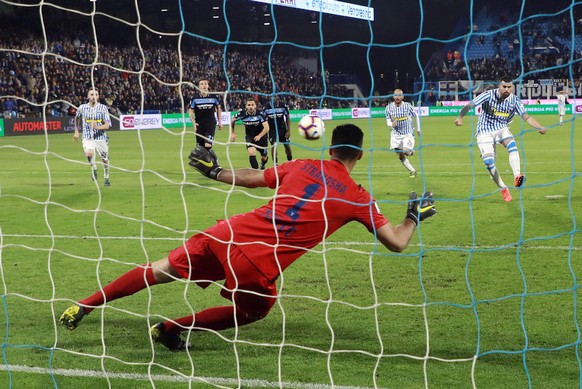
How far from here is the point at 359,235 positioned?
922cm

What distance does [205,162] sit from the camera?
486 centimetres

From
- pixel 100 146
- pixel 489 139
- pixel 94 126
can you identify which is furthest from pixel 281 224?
pixel 100 146

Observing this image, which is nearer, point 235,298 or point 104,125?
point 235,298

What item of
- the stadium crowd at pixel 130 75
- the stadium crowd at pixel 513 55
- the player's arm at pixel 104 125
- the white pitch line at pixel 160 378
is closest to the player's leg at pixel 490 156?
the player's arm at pixel 104 125

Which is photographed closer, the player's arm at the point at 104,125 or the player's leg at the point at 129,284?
the player's leg at the point at 129,284

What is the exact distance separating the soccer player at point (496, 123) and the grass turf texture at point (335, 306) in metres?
0.57

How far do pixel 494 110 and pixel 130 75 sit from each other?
2969 cm

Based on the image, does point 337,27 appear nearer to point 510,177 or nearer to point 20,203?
point 510,177

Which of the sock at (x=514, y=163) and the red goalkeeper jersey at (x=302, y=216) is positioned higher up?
the red goalkeeper jersey at (x=302, y=216)

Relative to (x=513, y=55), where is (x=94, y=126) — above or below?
above

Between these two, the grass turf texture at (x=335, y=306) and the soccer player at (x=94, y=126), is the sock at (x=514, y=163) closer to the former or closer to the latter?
the grass turf texture at (x=335, y=306)

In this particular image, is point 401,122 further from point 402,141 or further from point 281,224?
point 281,224

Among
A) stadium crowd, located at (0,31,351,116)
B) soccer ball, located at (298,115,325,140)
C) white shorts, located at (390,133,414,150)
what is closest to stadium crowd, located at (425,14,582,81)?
stadium crowd, located at (0,31,351,116)

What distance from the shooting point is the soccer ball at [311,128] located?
5.54 metres
